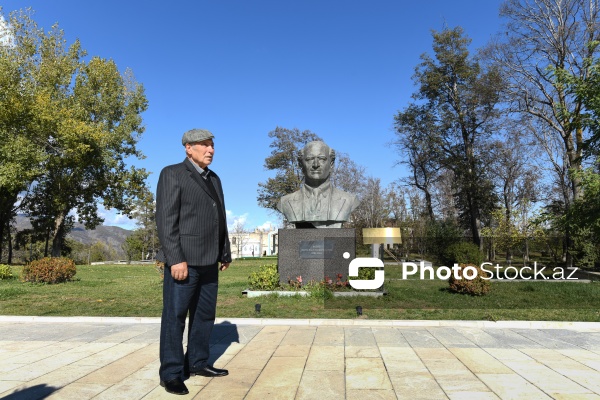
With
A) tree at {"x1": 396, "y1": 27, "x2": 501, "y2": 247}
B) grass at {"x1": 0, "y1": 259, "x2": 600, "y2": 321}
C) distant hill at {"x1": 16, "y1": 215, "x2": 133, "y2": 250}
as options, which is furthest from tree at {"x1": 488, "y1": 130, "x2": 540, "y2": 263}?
distant hill at {"x1": 16, "y1": 215, "x2": 133, "y2": 250}

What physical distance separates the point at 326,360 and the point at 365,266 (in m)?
5.46

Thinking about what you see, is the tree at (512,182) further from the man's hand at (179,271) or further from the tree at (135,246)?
the tree at (135,246)

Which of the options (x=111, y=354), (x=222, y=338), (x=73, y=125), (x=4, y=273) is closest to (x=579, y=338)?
(x=222, y=338)

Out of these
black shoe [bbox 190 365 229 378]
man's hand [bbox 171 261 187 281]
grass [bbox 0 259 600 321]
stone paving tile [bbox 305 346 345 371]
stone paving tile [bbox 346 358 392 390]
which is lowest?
stone paving tile [bbox 346 358 392 390]

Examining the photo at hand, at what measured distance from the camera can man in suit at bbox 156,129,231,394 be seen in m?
3.67

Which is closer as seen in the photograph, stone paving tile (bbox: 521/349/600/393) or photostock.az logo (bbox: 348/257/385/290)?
stone paving tile (bbox: 521/349/600/393)

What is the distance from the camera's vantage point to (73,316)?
775cm

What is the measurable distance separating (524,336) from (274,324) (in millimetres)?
3730

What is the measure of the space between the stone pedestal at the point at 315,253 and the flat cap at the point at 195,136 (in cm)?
583

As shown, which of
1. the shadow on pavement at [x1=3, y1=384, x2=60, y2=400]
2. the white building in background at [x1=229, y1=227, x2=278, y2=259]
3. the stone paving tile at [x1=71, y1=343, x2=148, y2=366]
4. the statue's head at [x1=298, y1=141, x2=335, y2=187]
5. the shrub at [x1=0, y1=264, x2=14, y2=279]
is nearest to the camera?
the shadow on pavement at [x1=3, y1=384, x2=60, y2=400]

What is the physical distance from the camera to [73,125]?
24.9 metres

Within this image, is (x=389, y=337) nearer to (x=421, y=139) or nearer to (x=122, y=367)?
(x=122, y=367)

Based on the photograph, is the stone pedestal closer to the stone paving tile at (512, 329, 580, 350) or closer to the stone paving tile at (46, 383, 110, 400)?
the stone paving tile at (512, 329, 580, 350)

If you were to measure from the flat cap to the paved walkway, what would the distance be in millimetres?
2192
